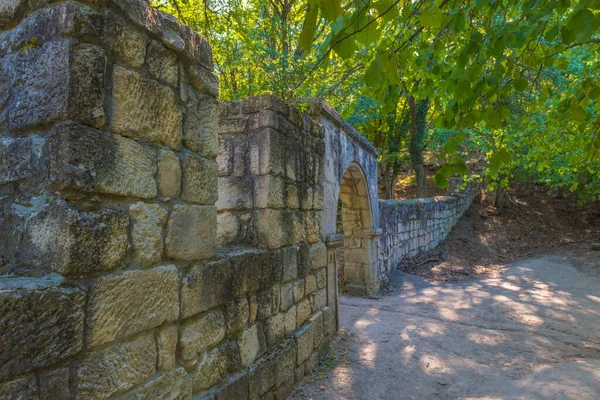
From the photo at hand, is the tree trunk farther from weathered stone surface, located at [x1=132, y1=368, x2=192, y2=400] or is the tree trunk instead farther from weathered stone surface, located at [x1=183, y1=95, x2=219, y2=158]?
weathered stone surface, located at [x1=132, y1=368, x2=192, y2=400]

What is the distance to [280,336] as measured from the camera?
3.06 m

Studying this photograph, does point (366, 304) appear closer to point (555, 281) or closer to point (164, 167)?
point (555, 281)

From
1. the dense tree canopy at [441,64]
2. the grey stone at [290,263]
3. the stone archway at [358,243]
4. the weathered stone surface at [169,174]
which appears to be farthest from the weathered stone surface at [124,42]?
the stone archway at [358,243]

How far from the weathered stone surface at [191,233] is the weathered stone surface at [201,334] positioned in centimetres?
36

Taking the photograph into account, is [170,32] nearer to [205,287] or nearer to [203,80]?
[203,80]

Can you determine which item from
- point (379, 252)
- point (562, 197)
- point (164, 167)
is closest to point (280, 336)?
point (164, 167)

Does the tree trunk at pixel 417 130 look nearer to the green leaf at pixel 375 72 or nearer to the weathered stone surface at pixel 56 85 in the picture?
the green leaf at pixel 375 72

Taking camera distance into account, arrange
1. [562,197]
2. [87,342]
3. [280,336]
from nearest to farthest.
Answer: [87,342]
[280,336]
[562,197]

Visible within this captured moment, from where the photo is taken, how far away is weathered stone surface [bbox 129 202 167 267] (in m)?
1.64

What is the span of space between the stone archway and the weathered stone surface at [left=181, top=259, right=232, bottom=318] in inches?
216

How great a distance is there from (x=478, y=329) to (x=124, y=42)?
5964mm

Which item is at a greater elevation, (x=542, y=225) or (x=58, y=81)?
(x=58, y=81)

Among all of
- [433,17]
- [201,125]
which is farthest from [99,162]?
[433,17]

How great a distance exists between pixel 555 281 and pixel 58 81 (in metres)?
10.5
